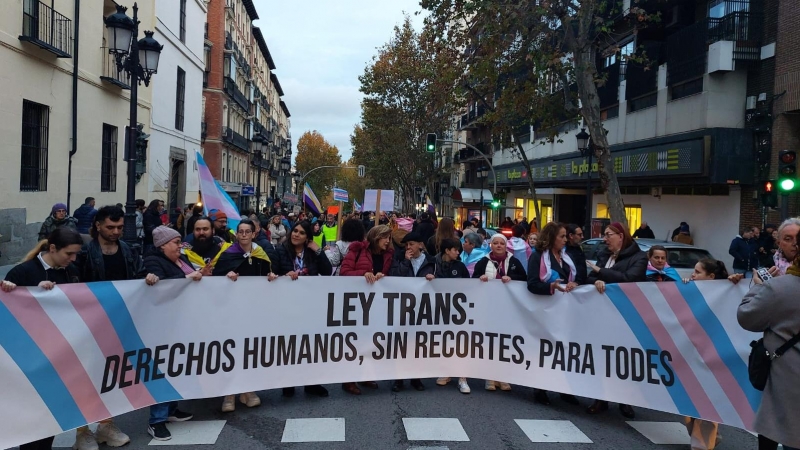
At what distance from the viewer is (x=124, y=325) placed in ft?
16.2

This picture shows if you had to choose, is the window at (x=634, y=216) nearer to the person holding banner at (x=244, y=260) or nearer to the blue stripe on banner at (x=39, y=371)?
the person holding banner at (x=244, y=260)

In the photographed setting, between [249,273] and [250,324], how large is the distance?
1.62ft

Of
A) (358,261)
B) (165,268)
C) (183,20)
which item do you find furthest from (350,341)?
(183,20)

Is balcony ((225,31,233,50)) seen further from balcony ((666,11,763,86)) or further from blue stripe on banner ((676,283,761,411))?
blue stripe on banner ((676,283,761,411))

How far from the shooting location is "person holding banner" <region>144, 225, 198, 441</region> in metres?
5.10

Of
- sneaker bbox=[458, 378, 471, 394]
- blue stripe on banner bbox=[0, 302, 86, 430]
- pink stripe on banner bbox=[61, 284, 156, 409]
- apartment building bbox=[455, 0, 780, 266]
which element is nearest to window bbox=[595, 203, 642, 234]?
apartment building bbox=[455, 0, 780, 266]

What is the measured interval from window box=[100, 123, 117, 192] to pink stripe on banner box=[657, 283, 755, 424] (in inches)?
677

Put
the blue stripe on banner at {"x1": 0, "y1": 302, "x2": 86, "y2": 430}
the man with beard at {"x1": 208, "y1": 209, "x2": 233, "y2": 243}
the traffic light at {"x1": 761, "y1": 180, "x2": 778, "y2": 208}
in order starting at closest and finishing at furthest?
the blue stripe on banner at {"x1": 0, "y1": 302, "x2": 86, "y2": 430} → the man with beard at {"x1": 208, "y1": 209, "x2": 233, "y2": 243} → the traffic light at {"x1": 761, "y1": 180, "x2": 778, "y2": 208}

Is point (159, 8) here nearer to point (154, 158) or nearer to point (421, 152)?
point (154, 158)

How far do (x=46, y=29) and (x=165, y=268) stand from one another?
40.2ft

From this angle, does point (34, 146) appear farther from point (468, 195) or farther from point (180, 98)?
point (468, 195)

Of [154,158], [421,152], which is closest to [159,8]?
[154,158]

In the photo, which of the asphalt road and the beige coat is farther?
the asphalt road

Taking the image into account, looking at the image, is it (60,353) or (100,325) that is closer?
(60,353)
